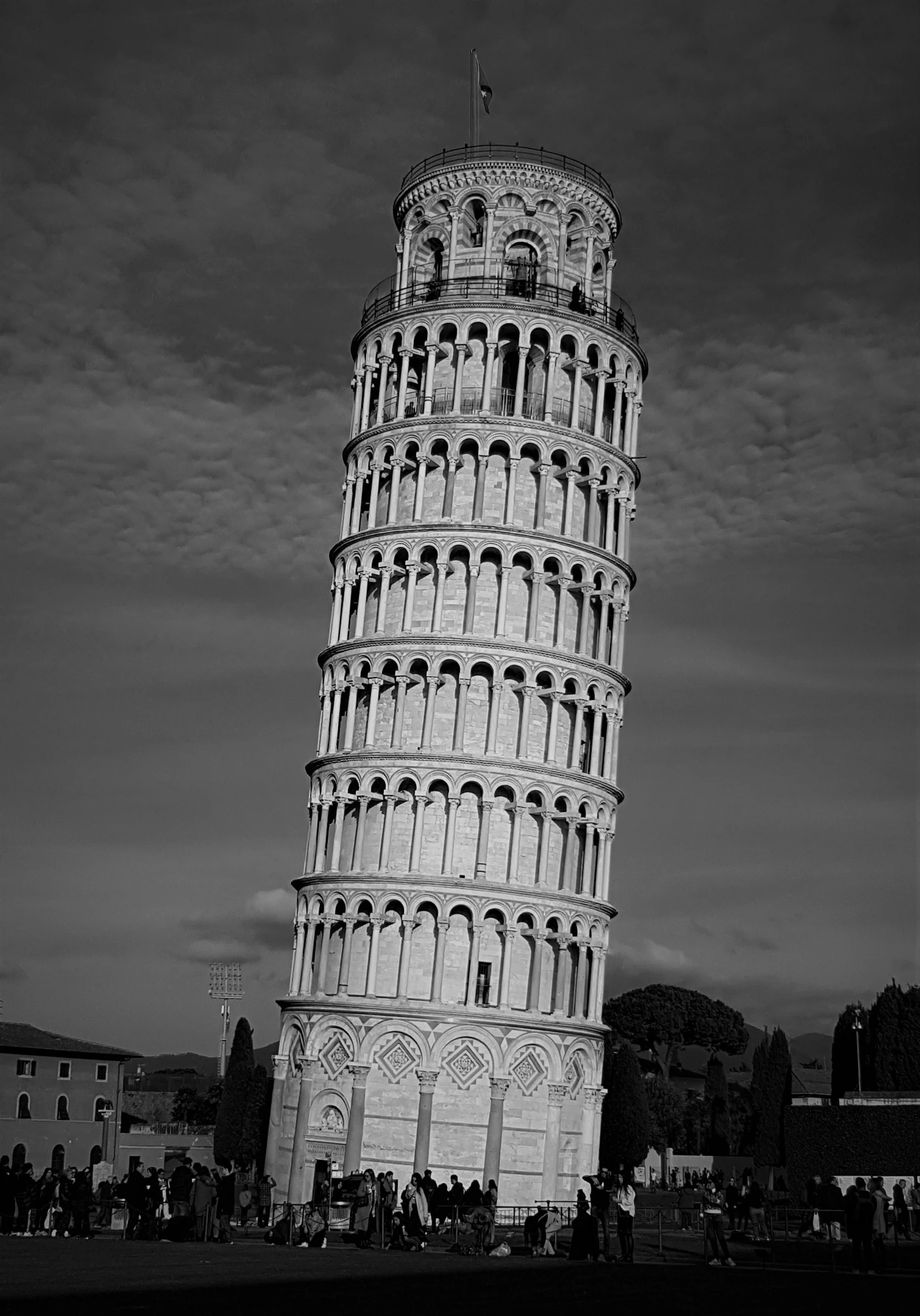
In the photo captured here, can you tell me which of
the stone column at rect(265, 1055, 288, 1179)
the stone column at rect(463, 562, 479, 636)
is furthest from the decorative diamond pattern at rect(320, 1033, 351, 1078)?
the stone column at rect(463, 562, 479, 636)

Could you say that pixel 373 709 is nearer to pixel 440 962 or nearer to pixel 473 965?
pixel 440 962

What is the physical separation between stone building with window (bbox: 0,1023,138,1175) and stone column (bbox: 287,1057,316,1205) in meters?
37.1

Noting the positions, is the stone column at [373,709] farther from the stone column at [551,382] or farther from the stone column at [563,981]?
the stone column at [551,382]

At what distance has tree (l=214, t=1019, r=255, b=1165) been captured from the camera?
8062 cm

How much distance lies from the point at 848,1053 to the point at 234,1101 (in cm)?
3430

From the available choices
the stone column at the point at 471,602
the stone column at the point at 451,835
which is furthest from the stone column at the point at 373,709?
the stone column at the point at 451,835

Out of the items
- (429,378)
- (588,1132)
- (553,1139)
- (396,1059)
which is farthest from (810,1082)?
(429,378)

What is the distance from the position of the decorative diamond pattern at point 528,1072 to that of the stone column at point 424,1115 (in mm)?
2698

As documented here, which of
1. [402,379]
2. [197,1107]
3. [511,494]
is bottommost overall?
[197,1107]

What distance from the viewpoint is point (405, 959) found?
162 feet

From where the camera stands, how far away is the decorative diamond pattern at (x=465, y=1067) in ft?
160

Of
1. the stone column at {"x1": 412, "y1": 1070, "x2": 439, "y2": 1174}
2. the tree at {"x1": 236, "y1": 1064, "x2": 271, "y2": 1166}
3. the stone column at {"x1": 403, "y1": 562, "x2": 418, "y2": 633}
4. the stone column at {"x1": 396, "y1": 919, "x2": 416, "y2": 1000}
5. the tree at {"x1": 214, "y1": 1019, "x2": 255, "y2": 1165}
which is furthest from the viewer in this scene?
the tree at {"x1": 214, "y1": 1019, "x2": 255, "y2": 1165}

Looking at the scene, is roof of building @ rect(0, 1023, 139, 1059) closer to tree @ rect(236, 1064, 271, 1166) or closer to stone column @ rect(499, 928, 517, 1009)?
tree @ rect(236, 1064, 271, 1166)

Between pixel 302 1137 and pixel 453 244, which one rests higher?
pixel 453 244
